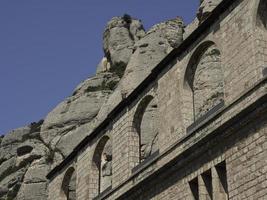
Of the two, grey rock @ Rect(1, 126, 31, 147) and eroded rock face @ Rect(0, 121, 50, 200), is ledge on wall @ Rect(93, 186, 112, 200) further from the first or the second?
grey rock @ Rect(1, 126, 31, 147)

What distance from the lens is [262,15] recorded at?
14898mm

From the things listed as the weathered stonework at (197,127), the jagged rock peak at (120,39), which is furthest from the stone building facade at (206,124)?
the jagged rock peak at (120,39)

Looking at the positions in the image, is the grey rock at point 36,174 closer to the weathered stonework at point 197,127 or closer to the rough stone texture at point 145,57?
the rough stone texture at point 145,57

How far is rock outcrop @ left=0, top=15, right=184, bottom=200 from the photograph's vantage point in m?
32.8

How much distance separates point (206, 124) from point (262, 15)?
3275mm

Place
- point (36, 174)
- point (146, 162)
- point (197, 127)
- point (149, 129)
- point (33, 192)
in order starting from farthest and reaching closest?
point (36, 174)
point (33, 192)
point (149, 129)
point (146, 162)
point (197, 127)

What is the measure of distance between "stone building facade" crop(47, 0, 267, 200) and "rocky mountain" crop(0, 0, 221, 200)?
10.8 meters

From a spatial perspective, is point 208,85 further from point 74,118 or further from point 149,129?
point 74,118

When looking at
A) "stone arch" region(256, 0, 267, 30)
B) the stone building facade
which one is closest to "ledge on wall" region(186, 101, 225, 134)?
the stone building facade

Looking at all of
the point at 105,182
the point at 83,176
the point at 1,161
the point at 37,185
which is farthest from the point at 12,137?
the point at 83,176

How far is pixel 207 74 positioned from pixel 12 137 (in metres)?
19.6

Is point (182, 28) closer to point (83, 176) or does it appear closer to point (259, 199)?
point (83, 176)

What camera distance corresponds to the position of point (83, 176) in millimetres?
23250

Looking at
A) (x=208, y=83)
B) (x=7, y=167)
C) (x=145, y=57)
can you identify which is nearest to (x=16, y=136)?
(x=7, y=167)
